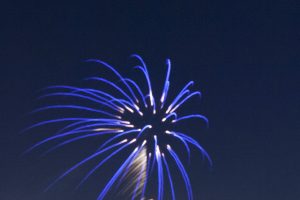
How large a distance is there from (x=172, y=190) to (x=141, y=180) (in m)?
0.93

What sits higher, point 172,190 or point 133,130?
point 133,130

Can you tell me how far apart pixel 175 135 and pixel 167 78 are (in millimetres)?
1490

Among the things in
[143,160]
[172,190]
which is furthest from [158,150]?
[172,190]

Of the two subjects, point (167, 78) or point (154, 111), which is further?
point (167, 78)

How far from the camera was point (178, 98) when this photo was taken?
35.2 feet

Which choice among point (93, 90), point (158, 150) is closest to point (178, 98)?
point (158, 150)

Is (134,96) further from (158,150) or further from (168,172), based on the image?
(168,172)

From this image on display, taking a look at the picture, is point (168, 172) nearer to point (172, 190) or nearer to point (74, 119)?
point (172, 190)

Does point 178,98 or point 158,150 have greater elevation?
point 178,98

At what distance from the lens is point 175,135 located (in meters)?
10.7

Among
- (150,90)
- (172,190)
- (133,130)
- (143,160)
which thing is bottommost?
(172,190)

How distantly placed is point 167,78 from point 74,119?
258cm

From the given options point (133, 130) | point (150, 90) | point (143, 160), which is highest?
point (150, 90)

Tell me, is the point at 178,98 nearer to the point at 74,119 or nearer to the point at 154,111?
the point at 154,111
